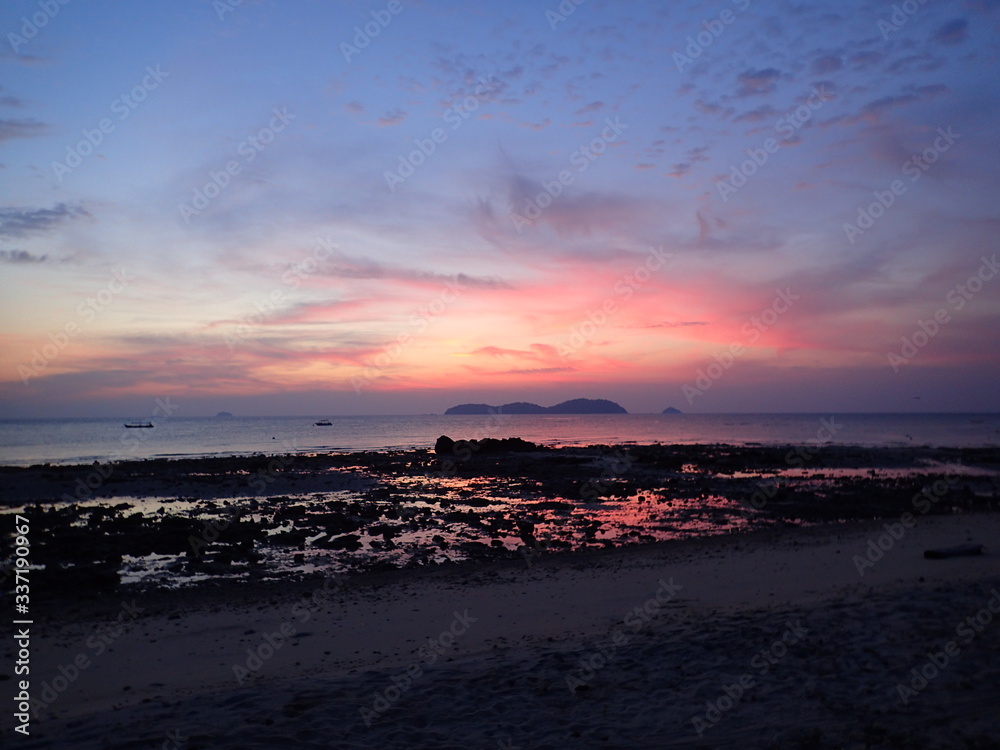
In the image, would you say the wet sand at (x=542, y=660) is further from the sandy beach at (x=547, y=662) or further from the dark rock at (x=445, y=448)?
the dark rock at (x=445, y=448)

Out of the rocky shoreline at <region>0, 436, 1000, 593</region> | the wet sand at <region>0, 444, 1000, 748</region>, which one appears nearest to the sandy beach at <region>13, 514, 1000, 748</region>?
the wet sand at <region>0, 444, 1000, 748</region>

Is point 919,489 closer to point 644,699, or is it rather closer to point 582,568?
point 582,568

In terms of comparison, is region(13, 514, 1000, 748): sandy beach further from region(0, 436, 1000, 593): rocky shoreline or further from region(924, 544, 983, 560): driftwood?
region(0, 436, 1000, 593): rocky shoreline

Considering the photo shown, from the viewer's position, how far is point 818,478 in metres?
38.6

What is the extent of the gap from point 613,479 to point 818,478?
12649 mm

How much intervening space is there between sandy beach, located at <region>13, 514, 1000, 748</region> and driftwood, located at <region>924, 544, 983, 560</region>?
28cm

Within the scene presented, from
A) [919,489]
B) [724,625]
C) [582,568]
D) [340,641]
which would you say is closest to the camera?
[724,625]

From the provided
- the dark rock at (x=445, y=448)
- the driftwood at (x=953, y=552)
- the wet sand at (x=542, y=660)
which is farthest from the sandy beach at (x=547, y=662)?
the dark rock at (x=445, y=448)

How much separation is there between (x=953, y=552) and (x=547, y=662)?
12.0 m

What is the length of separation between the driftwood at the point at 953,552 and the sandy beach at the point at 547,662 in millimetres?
Result: 278

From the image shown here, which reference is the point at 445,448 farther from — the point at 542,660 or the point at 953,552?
the point at 542,660

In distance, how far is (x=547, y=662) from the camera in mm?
9211

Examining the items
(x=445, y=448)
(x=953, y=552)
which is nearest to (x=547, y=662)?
(x=953, y=552)

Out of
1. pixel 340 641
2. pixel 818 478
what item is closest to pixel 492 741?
pixel 340 641
